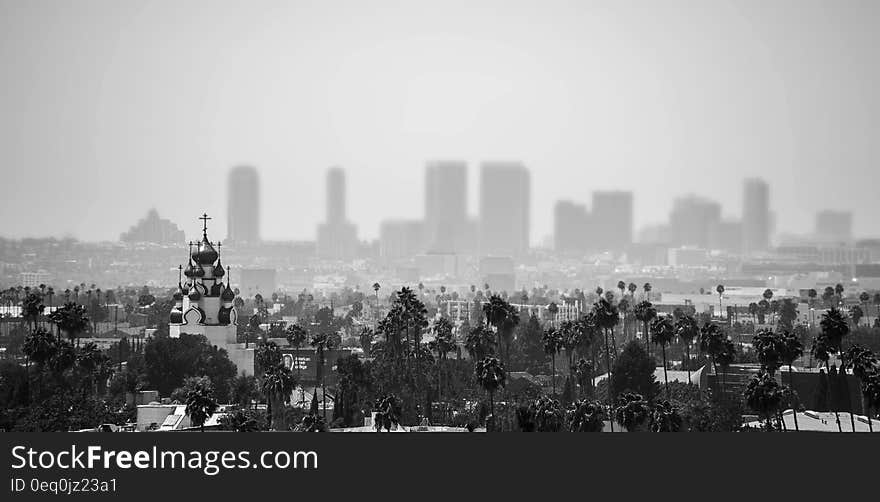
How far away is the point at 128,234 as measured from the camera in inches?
7726

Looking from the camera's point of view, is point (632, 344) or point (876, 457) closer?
point (876, 457)

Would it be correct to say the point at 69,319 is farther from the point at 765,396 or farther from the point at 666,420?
the point at 765,396

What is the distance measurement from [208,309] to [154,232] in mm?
87797

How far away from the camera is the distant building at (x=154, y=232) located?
144 meters

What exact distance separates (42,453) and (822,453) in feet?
79.8

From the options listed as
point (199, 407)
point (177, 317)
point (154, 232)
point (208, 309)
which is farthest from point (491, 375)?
point (154, 232)

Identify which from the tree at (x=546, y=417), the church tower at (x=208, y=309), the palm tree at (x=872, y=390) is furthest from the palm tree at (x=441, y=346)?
the palm tree at (x=872, y=390)

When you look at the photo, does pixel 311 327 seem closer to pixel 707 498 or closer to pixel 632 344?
pixel 632 344

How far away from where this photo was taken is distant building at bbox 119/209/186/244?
14390 centimetres

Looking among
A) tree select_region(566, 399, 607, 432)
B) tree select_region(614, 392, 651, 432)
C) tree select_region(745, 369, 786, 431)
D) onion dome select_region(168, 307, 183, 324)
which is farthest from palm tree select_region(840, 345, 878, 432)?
onion dome select_region(168, 307, 183, 324)

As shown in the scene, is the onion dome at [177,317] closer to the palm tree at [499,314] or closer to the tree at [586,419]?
the palm tree at [499,314]

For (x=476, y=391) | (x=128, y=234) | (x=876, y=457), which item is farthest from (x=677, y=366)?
(x=128, y=234)

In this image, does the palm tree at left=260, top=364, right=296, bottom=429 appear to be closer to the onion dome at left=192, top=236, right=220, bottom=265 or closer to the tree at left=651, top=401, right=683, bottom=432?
the tree at left=651, top=401, right=683, bottom=432

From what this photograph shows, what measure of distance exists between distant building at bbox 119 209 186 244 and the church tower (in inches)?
1767
